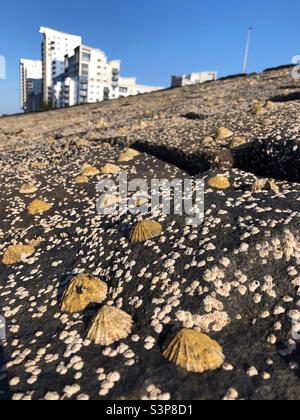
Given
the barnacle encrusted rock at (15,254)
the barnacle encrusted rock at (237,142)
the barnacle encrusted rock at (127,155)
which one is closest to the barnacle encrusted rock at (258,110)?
the barnacle encrusted rock at (237,142)

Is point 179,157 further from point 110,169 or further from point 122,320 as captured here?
point 122,320

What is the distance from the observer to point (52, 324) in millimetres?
5496

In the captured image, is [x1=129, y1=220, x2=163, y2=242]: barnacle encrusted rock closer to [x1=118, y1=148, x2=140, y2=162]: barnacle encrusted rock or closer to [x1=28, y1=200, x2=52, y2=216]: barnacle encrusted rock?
[x1=28, y1=200, x2=52, y2=216]: barnacle encrusted rock

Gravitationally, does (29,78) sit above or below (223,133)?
above

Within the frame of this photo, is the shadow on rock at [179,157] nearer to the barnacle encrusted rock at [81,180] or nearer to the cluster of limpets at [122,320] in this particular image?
the cluster of limpets at [122,320]

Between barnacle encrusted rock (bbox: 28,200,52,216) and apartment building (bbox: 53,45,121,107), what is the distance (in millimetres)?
132085

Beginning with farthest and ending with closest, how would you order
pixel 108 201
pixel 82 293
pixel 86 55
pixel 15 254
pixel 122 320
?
pixel 86 55, pixel 108 201, pixel 15 254, pixel 82 293, pixel 122 320

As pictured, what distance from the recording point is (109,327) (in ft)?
16.1

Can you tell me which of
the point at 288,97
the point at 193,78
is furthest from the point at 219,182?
the point at 193,78

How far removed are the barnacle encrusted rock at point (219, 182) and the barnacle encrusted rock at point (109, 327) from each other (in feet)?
15.7

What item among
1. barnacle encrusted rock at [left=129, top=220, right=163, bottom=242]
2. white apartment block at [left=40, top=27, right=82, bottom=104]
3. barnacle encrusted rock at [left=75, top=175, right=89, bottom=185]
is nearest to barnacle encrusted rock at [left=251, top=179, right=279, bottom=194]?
barnacle encrusted rock at [left=129, top=220, right=163, bottom=242]

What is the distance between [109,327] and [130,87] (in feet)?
549
